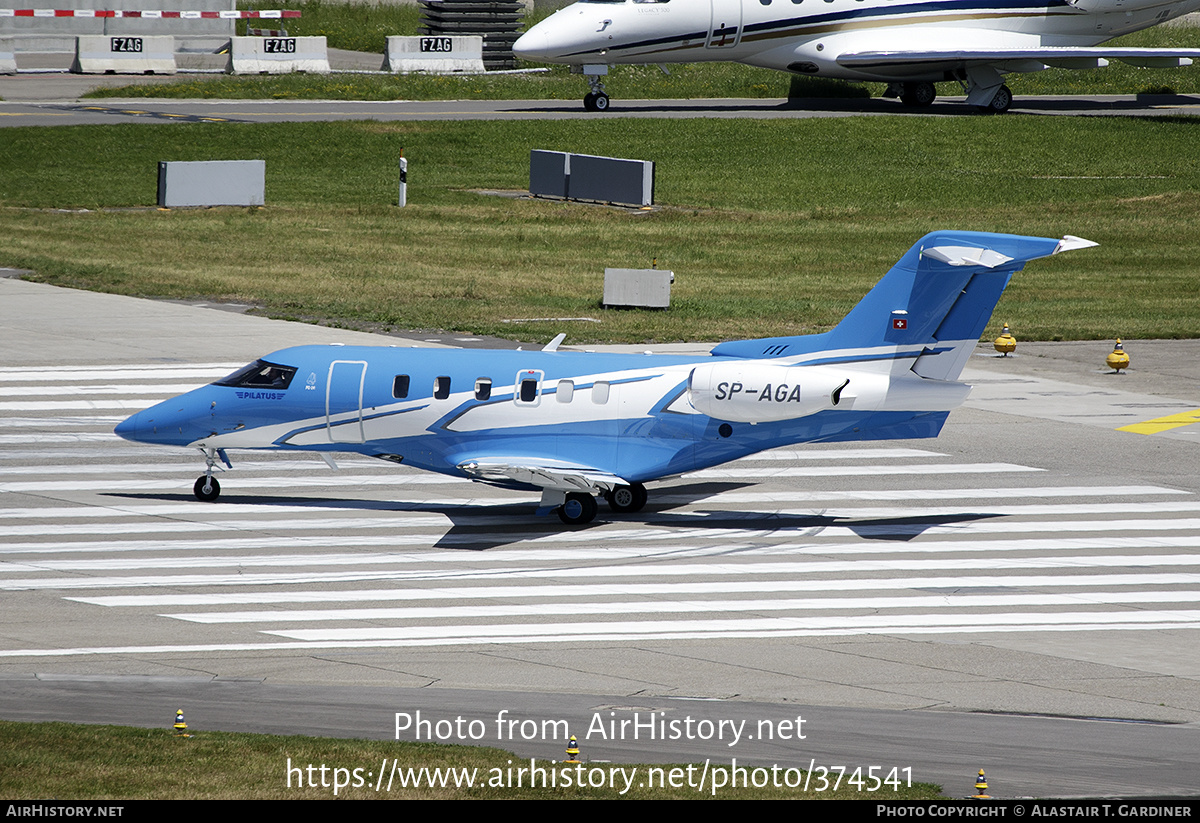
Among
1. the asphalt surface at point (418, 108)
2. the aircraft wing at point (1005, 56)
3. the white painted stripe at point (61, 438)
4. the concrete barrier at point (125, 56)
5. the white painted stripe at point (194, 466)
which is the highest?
the aircraft wing at point (1005, 56)

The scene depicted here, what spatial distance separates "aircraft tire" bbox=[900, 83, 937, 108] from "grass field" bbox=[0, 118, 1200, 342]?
3945 millimetres

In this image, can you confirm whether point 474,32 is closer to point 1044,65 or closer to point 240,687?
point 1044,65

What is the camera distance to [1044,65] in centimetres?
6694

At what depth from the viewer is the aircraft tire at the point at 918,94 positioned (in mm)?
70188

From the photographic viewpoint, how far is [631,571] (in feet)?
69.2

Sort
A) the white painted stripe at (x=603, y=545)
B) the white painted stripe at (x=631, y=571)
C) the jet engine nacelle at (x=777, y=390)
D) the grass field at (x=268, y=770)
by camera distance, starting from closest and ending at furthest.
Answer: the grass field at (x=268, y=770) < the white painted stripe at (x=631, y=571) < the white painted stripe at (x=603, y=545) < the jet engine nacelle at (x=777, y=390)

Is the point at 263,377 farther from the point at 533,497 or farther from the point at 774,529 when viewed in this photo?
the point at 774,529

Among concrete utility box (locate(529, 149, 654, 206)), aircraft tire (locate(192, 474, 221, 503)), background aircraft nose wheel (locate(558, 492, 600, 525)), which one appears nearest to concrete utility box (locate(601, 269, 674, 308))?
concrete utility box (locate(529, 149, 654, 206))

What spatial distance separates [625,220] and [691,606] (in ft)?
114

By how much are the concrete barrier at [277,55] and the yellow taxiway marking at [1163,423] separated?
53871 mm

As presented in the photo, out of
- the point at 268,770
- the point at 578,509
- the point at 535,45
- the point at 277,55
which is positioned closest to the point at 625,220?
the point at 535,45

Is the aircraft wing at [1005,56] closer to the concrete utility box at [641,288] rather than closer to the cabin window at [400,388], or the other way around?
the concrete utility box at [641,288]

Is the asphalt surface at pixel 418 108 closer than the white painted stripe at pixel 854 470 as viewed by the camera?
No

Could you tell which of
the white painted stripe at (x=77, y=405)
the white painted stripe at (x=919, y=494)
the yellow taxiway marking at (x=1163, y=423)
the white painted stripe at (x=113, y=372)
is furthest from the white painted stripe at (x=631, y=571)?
the white painted stripe at (x=113, y=372)
